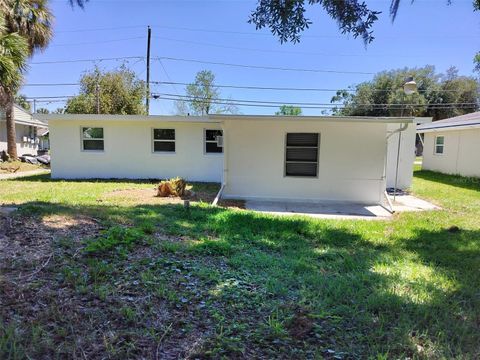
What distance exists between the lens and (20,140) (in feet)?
75.2

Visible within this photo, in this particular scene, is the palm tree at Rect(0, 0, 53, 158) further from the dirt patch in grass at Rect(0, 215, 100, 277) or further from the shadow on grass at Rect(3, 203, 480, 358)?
the shadow on grass at Rect(3, 203, 480, 358)

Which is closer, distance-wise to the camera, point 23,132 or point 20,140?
point 20,140

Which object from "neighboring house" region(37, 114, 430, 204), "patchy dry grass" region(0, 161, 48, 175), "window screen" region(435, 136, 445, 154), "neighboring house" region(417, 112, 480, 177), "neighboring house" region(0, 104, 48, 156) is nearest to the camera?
"neighboring house" region(37, 114, 430, 204)

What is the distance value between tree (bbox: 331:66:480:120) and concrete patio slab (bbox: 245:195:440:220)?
3046 centimetres

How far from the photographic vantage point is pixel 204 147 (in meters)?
13.6

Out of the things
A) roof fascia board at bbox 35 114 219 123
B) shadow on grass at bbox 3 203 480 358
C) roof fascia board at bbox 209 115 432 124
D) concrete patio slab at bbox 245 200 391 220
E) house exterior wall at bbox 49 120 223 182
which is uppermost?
roof fascia board at bbox 35 114 219 123

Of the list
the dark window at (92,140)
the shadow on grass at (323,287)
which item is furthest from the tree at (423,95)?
the shadow on grass at (323,287)

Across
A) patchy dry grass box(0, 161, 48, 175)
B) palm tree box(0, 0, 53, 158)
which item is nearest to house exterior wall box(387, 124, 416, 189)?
palm tree box(0, 0, 53, 158)

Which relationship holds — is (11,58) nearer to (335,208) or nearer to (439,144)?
(335,208)

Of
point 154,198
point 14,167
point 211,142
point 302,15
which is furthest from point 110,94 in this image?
point 302,15

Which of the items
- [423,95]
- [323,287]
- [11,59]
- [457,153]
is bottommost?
[323,287]

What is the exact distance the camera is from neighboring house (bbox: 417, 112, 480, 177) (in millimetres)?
15508

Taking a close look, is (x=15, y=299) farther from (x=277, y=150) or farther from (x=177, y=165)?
(x=177, y=165)

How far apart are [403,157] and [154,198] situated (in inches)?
345
